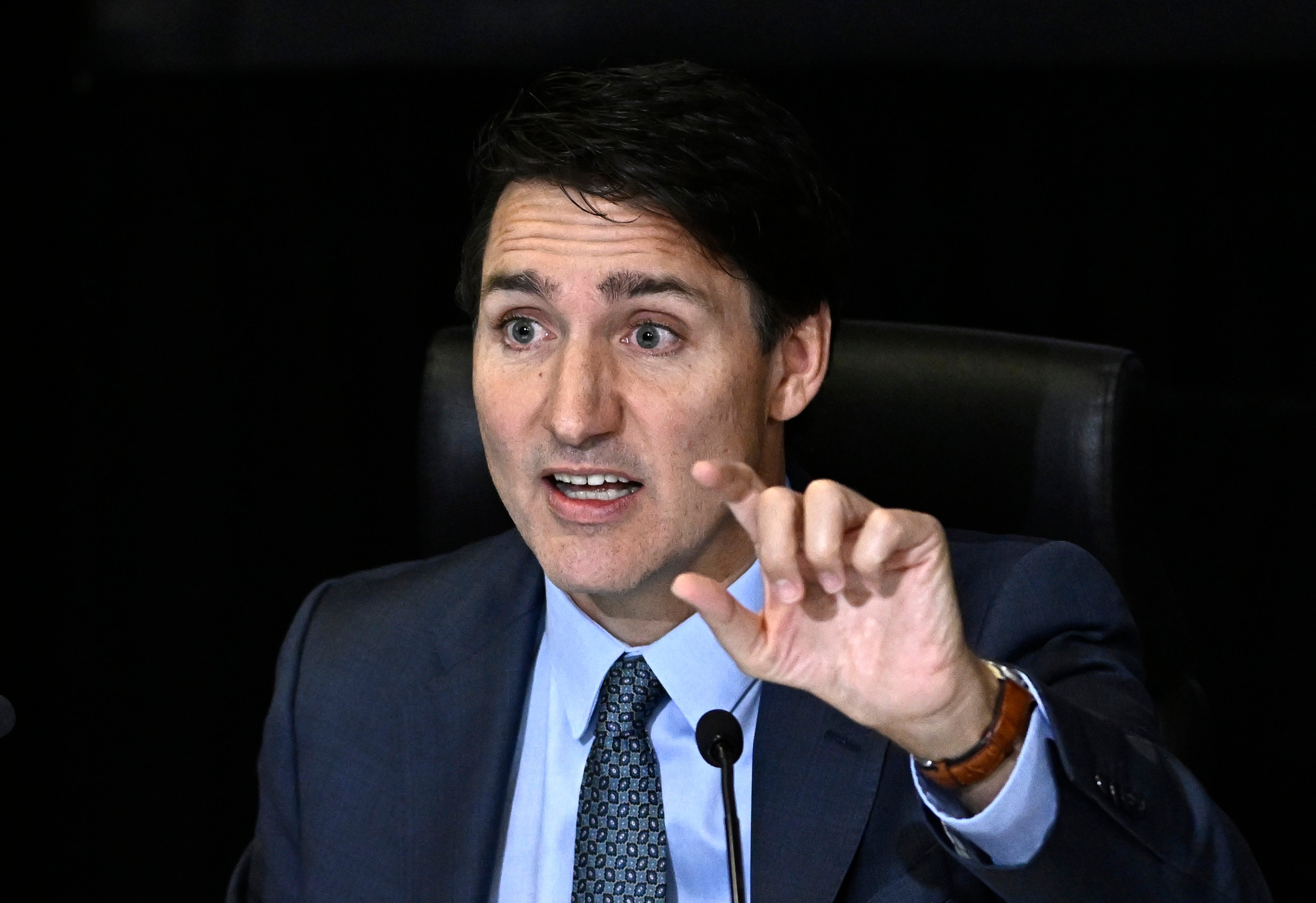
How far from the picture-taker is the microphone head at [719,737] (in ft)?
4.48

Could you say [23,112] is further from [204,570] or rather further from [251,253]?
[204,570]

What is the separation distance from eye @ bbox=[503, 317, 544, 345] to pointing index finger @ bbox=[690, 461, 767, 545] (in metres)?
0.44

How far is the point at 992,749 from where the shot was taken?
4.15 feet

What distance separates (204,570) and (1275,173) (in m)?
1.66

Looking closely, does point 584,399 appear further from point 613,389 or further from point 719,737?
point 719,737

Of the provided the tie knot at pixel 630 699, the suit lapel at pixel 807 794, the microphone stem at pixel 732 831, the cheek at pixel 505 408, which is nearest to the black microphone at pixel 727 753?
the microphone stem at pixel 732 831

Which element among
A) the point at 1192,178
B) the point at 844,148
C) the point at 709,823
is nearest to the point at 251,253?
the point at 844,148

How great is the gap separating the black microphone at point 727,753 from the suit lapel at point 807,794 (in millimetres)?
149

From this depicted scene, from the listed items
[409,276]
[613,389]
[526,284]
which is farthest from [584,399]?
[409,276]

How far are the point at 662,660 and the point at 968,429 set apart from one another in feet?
1.50

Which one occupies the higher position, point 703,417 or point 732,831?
point 703,417

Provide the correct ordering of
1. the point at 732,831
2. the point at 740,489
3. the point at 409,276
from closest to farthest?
1. the point at 740,489
2. the point at 732,831
3. the point at 409,276

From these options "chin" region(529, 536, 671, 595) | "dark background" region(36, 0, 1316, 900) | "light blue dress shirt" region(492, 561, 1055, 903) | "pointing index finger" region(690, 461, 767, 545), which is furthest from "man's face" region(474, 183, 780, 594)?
"dark background" region(36, 0, 1316, 900)

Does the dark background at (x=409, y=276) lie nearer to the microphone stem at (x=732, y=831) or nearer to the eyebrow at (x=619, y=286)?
the eyebrow at (x=619, y=286)
